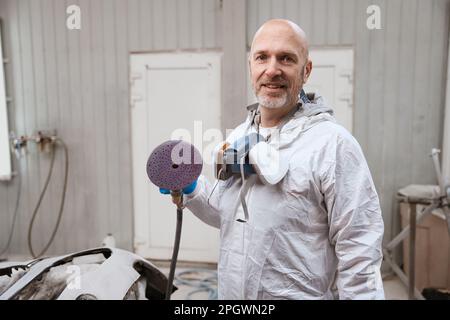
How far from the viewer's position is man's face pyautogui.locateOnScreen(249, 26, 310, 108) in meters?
0.81

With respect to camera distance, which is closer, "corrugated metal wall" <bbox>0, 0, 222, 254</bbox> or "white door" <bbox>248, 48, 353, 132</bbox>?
"corrugated metal wall" <bbox>0, 0, 222, 254</bbox>

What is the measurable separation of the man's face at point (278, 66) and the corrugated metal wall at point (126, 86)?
547mm

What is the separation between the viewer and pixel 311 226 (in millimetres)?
792

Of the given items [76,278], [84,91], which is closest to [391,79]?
[84,91]

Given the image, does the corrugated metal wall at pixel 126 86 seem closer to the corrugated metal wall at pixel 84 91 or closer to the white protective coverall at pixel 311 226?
the corrugated metal wall at pixel 84 91

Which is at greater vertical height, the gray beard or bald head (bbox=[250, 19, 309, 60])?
bald head (bbox=[250, 19, 309, 60])

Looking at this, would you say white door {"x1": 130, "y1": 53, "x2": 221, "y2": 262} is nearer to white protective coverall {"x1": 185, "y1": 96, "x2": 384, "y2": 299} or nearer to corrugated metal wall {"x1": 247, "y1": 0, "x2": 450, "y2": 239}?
corrugated metal wall {"x1": 247, "y1": 0, "x2": 450, "y2": 239}

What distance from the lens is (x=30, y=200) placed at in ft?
4.44

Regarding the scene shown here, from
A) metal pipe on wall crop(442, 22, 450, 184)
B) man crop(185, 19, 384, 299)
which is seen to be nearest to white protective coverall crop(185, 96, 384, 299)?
man crop(185, 19, 384, 299)

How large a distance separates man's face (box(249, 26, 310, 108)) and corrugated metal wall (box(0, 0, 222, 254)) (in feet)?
1.69

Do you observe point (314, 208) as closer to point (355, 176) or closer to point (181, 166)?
point (355, 176)

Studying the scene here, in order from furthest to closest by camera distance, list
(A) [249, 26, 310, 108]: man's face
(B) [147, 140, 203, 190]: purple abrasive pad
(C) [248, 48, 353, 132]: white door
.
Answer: (C) [248, 48, 353, 132]: white door
(A) [249, 26, 310, 108]: man's face
(B) [147, 140, 203, 190]: purple abrasive pad

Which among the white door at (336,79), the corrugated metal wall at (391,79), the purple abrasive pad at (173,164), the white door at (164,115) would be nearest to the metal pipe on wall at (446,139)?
the corrugated metal wall at (391,79)

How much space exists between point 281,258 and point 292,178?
188mm
